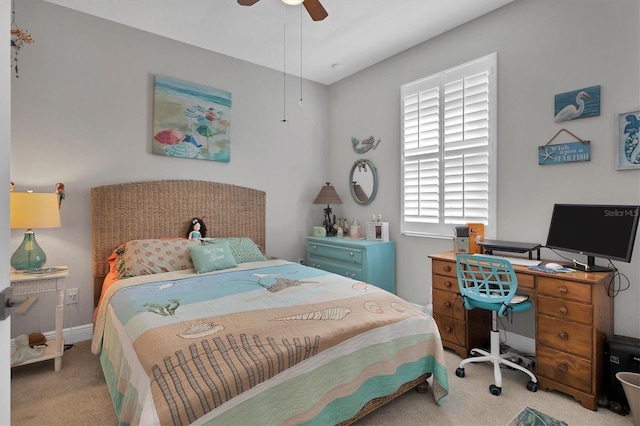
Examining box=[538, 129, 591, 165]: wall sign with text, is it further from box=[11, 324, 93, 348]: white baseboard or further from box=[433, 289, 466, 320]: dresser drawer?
box=[11, 324, 93, 348]: white baseboard

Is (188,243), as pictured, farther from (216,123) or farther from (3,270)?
(3,270)

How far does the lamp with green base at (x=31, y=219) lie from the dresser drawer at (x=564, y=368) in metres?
3.61

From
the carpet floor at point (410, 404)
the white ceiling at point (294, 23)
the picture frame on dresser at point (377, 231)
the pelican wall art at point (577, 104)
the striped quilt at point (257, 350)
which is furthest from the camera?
the picture frame on dresser at point (377, 231)

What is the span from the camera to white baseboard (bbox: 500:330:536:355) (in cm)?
272

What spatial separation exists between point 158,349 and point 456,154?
2950mm

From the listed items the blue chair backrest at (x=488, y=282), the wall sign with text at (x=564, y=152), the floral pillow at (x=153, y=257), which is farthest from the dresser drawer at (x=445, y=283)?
the floral pillow at (x=153, y=257)

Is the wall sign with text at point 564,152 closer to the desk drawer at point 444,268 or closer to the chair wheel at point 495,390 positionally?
the desk drawer at point 444,268

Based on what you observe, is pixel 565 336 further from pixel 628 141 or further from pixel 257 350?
pixel 257 350

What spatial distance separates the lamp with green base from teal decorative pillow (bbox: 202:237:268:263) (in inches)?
47.9

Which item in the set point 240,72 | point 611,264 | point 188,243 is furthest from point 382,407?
point 240,72

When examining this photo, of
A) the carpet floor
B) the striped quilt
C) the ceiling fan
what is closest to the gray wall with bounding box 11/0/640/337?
the carpet floor

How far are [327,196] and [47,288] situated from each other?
2909mm

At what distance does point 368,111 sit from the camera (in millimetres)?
4176

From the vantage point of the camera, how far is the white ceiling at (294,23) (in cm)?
286
